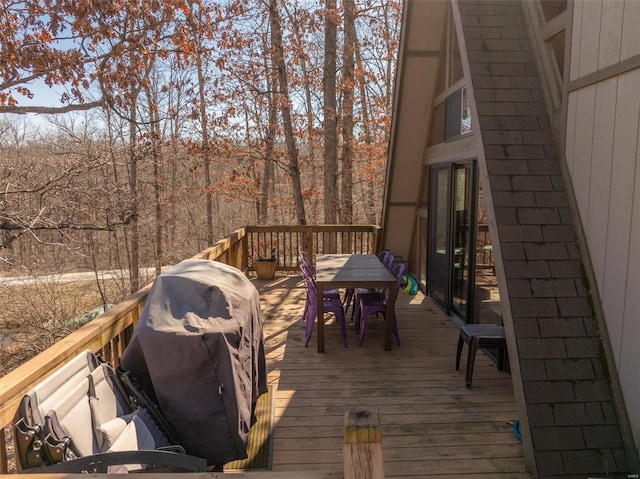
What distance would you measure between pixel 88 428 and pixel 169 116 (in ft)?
40.8

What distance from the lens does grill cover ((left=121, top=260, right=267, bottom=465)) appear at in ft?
6.89

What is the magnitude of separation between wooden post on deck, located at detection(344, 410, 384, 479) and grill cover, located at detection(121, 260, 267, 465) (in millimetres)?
1198

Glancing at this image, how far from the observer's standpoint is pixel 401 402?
134 inches

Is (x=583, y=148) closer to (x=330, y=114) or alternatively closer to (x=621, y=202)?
(x=621, y=202)

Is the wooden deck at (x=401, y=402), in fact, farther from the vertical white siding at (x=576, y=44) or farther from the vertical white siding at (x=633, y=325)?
the vertical white siding at (x=576, y=44)

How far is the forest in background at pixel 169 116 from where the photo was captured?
6.65 metres

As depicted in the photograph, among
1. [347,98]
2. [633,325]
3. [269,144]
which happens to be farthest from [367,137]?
[633,325]

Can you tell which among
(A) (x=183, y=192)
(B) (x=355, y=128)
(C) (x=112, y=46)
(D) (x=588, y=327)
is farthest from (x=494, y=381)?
(A) (x=183, y=192)

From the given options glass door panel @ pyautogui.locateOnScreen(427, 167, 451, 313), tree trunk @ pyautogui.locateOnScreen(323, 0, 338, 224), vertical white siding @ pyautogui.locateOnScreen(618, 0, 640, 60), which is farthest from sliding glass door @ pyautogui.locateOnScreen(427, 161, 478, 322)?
tree trunk @ pyautogui.locateOnScreen(323, 0, 338, 224)

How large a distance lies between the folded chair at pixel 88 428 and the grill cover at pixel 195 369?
13 centimetres

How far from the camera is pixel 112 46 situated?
7047 mm

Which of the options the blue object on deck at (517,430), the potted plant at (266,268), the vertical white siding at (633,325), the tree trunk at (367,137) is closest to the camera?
the vertical white siding at (633,325)

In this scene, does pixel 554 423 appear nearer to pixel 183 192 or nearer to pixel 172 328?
pixel 172 328

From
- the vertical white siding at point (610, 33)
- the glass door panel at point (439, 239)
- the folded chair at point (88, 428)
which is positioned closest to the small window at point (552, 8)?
the vertical white siding at point (610, 33)
